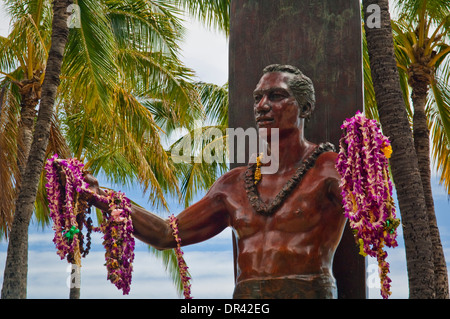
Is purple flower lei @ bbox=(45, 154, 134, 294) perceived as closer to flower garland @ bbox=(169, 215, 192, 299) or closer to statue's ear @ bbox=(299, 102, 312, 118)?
flower garland @ bbox=(169, 215, 192, 299)

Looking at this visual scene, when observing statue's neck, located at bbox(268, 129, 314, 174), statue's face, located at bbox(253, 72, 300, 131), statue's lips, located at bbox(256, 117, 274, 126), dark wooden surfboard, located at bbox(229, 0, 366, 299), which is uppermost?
dark wooden surfboard, located at bbox(229, 0, 366, 299)

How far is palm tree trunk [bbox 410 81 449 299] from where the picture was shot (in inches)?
501

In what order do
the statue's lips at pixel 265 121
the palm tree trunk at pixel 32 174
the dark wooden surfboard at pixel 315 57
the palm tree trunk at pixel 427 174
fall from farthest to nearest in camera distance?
the palm tree trunk at pixel 427 174 < the palm tree trunk at pixel 32 174 < the dark wooden surfboard at pixel 315 57 < the statue's lips at pixel 265 121

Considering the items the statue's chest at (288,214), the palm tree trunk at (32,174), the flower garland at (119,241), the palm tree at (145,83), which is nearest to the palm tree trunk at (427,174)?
the palm tree at (145,83)

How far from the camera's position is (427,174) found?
1314cm

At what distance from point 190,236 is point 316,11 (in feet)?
5.86

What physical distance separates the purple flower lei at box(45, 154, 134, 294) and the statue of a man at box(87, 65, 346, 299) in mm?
120

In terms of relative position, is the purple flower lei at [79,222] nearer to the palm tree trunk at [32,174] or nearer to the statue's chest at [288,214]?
the statue's chest at [288,214]

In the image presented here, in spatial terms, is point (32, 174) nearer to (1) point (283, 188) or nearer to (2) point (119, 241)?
(2) point (119, 241)

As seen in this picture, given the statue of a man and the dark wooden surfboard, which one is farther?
the dark wooden surfboard

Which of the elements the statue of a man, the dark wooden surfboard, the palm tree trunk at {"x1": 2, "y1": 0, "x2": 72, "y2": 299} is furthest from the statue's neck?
the palm tree trunk at {"x1": 2, "y1": 0, "x2": 72, "y2": 299}

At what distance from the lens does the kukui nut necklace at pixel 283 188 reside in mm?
4691
